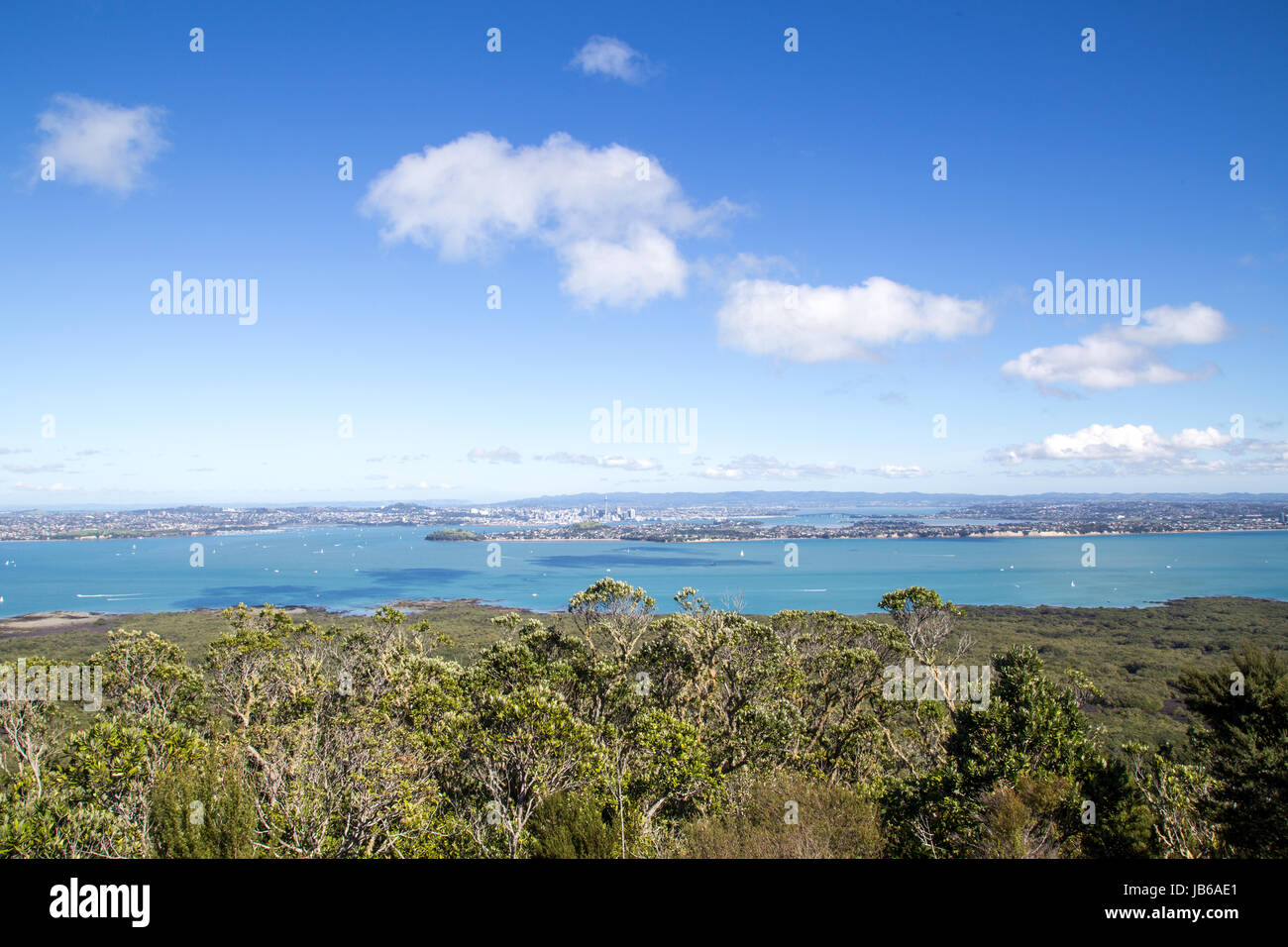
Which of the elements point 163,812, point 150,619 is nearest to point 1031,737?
point 163,812

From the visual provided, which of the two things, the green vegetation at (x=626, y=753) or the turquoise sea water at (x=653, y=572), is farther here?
the turquoise sea water at (x=653, y=572)

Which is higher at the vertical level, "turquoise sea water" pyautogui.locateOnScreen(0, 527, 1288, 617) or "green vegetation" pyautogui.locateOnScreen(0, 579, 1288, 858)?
"green vegetation" pyautogui.locateOnScreen(0, 579, 1288, 858)

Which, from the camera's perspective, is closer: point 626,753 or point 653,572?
point 626,753

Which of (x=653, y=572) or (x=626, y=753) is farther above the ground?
(x=626, y=753)

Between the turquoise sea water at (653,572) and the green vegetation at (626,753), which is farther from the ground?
the green vegetation at (626,753)
